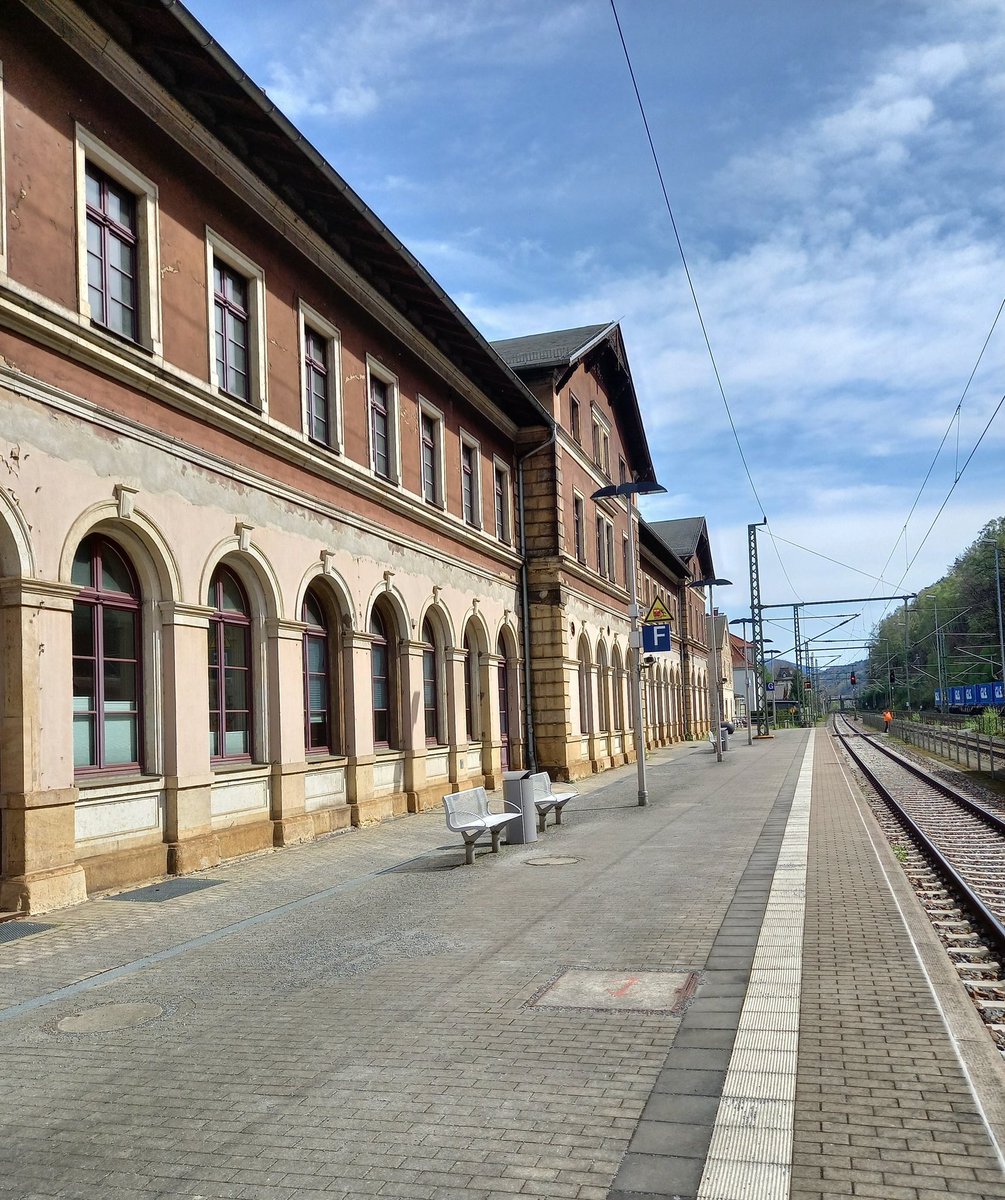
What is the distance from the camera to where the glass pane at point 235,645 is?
549 inches

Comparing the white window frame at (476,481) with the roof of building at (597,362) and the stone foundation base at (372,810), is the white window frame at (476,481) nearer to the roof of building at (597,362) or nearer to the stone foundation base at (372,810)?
the roof of building at (597,362)

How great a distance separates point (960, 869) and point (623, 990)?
7602 mm

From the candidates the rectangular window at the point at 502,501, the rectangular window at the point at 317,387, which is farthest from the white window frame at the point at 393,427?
the rectangular window at the point at 502,501

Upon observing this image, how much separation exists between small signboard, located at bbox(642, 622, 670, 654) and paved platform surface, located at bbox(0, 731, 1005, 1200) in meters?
11.5

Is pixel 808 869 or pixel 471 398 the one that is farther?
pixel 471 398

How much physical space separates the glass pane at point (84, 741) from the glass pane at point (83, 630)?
0.66 m

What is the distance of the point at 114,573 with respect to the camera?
466 inches

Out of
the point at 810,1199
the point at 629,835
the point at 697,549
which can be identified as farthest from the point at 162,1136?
the point at 697,549

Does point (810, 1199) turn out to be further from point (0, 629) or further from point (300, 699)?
point (300, 699)

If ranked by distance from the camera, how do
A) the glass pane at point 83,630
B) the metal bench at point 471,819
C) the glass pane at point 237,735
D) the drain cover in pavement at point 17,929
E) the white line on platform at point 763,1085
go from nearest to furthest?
the white line on platform at point 763,1085
the drain cover in pavement at point 17,929
the glass pane at point 83,630
the metal bench at point 471,819
the glass pane at point 237,735

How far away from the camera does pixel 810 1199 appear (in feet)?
12.5

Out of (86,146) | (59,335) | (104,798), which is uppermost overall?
(86,146)

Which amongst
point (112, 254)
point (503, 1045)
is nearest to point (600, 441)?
point (112, 254)

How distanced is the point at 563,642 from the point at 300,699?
41.5ft
